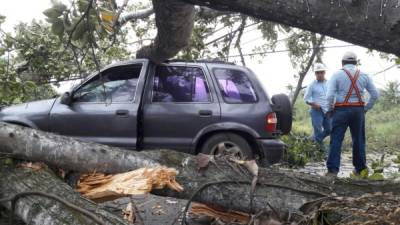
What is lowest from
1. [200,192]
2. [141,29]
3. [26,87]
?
[200,192]

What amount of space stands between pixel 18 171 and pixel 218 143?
12.2ft

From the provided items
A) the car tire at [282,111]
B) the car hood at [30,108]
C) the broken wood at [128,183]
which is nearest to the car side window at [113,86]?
the car hood at [30,108]

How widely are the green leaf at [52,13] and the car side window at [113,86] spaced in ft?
11.1

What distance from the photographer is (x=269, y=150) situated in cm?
709

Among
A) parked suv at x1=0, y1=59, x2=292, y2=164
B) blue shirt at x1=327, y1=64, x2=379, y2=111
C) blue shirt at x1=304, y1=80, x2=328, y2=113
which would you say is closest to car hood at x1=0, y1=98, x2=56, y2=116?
parked suv at x1=0, y1=59, x2=292, y2=164

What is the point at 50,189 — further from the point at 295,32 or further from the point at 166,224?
the point at 295,32

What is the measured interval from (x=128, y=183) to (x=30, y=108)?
4.62 m

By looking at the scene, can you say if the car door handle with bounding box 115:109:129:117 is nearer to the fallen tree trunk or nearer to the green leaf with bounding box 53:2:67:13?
the fallen tree trunk

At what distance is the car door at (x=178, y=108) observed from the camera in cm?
715

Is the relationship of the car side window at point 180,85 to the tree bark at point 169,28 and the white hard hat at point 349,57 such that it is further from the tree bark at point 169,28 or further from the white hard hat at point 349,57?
the white hard hat at point 349,57

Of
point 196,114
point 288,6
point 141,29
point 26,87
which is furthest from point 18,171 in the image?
point 141,29

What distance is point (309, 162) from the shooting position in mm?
9648

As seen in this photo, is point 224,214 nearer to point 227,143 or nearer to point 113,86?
point 227,143

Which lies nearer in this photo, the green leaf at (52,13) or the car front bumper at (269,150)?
the green leaf at (52,13)
